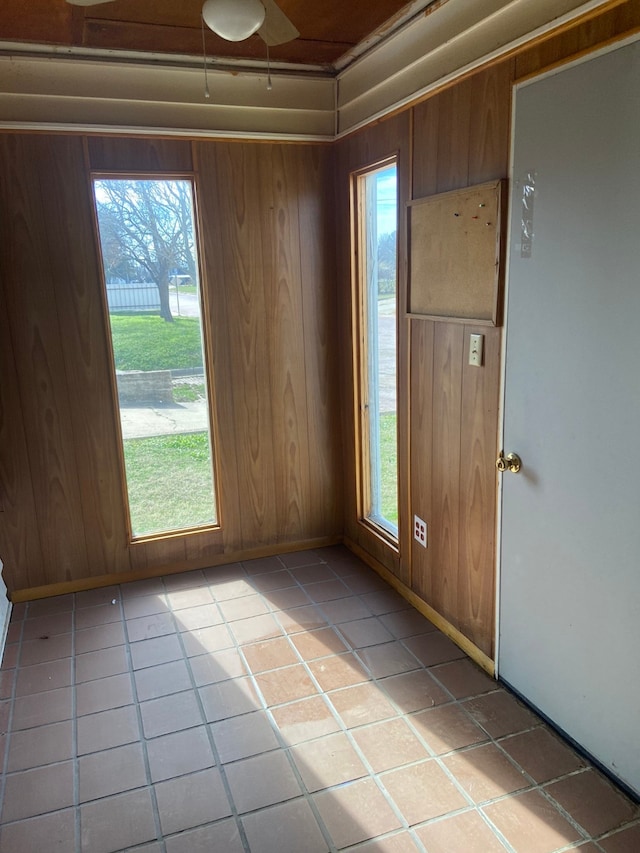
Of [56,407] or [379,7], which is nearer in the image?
[379,7]

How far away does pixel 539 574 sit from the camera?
2000 millimetres

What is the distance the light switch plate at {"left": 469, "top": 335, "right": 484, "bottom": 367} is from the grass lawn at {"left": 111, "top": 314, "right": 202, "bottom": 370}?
1.45 metres

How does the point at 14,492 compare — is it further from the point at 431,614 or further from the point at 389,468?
the point at 431,614

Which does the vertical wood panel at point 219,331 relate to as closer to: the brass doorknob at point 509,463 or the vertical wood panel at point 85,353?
the vertical wood panel at point 85,353

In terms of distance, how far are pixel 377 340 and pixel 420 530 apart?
94cm

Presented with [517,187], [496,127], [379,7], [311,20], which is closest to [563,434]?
[517,187]

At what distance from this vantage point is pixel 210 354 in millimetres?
3059

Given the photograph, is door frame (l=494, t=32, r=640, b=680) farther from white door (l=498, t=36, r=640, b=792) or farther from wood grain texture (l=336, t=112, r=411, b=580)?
wood grain texture (l=336, t=112, r=411, b=580)

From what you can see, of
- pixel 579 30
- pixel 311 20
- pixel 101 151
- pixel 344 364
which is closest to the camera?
pixel 579 30

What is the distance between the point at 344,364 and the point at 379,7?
1581 millimetres

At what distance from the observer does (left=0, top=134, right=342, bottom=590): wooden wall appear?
2.71m

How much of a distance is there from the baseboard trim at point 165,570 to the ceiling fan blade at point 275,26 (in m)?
2.40

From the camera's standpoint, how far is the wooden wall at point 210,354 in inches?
107

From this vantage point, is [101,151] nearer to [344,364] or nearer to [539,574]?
[344,364]
